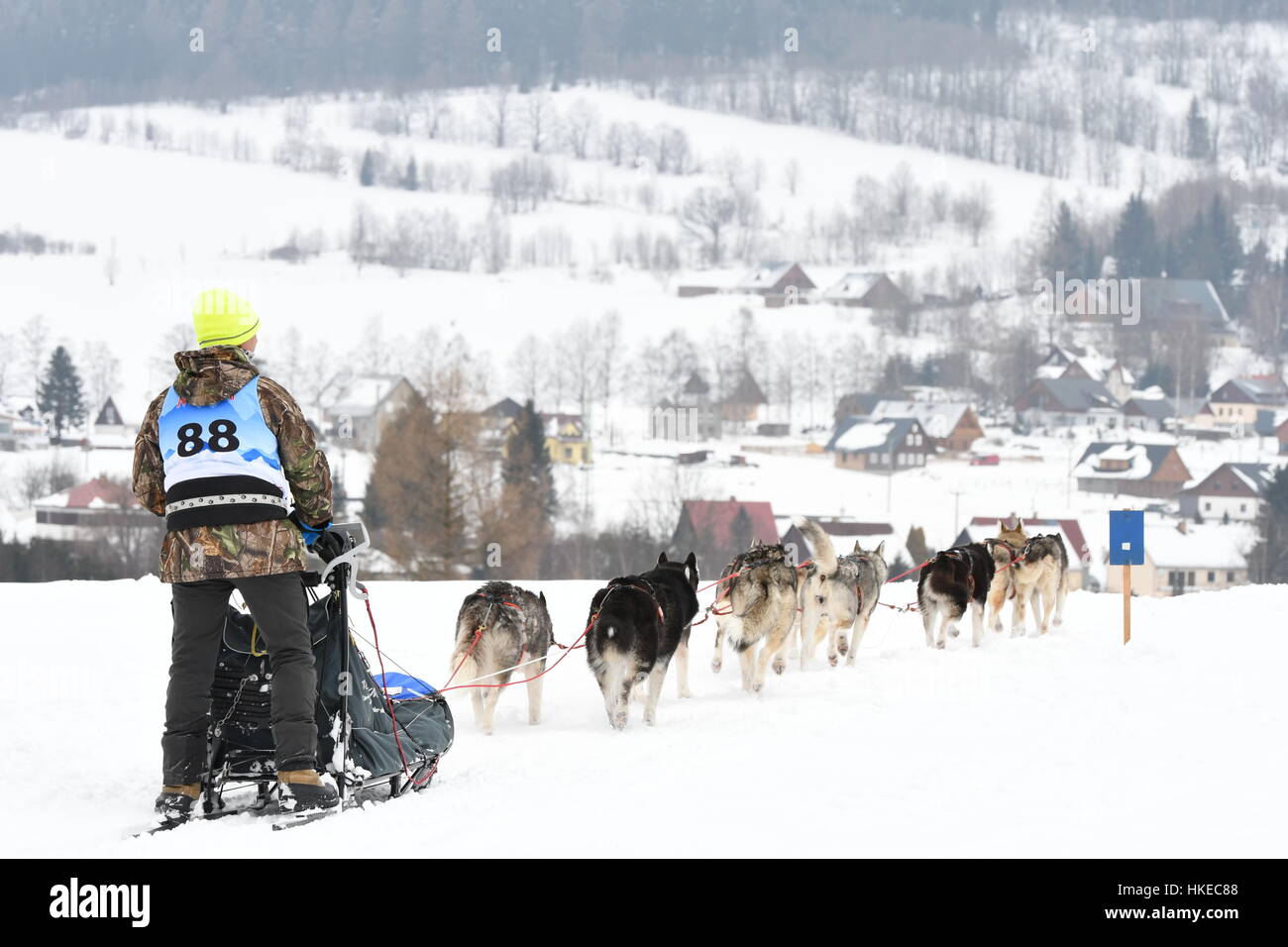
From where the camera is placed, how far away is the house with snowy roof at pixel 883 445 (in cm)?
6788

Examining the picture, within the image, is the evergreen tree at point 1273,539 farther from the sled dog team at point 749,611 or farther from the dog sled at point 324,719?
the dog sled at point 324,719

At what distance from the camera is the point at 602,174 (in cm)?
16075

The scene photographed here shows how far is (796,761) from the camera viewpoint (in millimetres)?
5562

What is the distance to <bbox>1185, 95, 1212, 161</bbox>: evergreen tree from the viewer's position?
171 meters

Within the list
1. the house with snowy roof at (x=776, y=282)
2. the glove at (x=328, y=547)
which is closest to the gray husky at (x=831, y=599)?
the glove at (x=328, y=547)

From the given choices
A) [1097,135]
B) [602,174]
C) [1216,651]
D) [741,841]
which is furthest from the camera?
[1097,135]

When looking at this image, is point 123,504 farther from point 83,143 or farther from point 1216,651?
point 83,143

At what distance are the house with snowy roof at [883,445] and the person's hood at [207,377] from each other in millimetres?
63241

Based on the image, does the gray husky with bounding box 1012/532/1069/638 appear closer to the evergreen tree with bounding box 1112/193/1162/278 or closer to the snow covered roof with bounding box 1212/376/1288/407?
the snow covered roof with bounding box 1212/376/1288/407

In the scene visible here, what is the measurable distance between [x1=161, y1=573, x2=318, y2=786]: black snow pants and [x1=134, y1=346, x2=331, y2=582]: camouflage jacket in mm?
92

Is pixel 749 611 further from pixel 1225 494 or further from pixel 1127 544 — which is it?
pixel 1225 494

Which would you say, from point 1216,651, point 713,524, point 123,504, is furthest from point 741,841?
point 123,504

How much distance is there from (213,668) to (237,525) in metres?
0.58
